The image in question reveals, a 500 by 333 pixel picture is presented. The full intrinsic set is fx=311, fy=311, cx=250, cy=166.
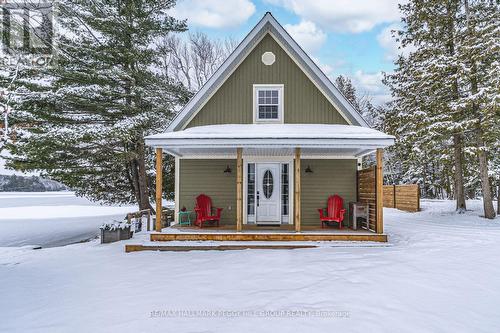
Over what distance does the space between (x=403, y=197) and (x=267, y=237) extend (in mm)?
12838

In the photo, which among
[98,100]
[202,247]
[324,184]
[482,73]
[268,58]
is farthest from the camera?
[98,100]

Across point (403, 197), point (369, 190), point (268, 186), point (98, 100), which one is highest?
point (98, 100)

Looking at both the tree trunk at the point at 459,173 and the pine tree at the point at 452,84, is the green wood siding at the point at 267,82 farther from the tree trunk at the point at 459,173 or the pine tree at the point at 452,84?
the tree trunk at the point at 459,173

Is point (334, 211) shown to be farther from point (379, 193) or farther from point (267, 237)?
point (267, 237)

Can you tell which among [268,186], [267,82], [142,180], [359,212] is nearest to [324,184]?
[359,212]

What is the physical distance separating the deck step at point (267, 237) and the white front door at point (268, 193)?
6.85ft

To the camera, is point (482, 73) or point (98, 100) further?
point (98, 100)

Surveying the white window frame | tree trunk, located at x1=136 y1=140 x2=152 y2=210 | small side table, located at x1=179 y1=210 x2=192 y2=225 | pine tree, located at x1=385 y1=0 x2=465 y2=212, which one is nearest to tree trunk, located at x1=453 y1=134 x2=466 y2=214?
pine tree, located at x1=385 y1=0 x2=465 y2=212

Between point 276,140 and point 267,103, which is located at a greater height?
point 267,103

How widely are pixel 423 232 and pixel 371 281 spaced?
19.2ft

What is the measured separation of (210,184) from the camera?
10.4 m

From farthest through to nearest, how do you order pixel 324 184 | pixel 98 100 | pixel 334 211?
1. pixel 98 100
2. pixel 324 184
3. pixel 334 211

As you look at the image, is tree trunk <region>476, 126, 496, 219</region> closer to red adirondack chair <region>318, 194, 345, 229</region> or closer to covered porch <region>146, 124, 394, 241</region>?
covered porch <region>146, 124, 394, 241</region>

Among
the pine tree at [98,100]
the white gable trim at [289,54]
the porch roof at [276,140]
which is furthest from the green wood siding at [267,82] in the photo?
the pine tree at [98,100]
